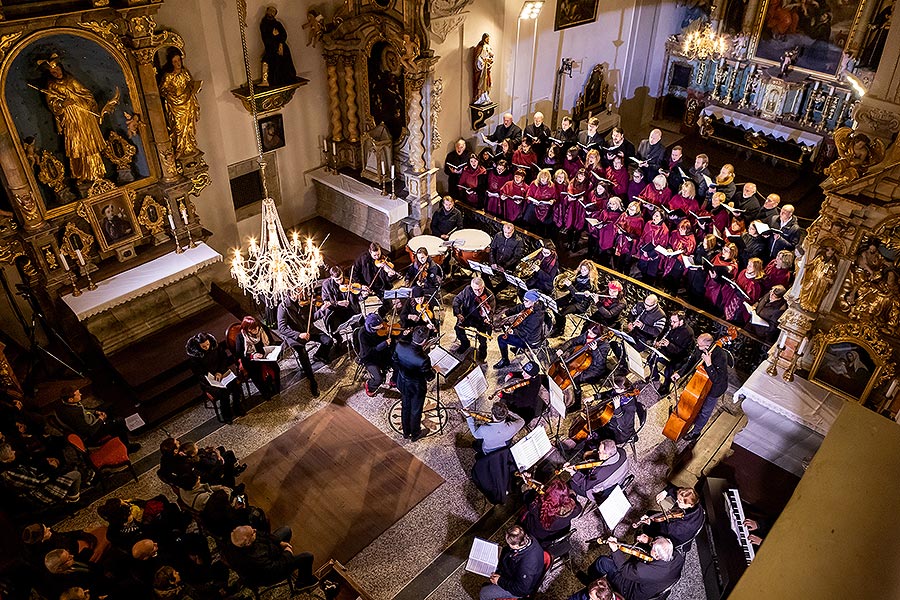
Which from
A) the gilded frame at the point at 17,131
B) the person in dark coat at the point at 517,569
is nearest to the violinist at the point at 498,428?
the person in dark coat at the point at 517,569

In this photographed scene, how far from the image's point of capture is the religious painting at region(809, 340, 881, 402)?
24.6ft

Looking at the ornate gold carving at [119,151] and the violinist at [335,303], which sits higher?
the ornate gold carving at [119,151]

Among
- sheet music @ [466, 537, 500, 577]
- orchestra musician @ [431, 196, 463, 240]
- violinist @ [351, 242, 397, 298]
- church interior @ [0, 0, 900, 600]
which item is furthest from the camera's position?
orchestra musician @ [431, 196, 463, 240]

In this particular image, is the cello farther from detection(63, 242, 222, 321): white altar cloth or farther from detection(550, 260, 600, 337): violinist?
detection(63, 242, 222, 321): white altar cloth

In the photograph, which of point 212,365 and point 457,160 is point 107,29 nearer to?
point 212,365

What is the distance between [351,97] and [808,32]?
10.1 metres

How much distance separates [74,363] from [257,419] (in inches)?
115

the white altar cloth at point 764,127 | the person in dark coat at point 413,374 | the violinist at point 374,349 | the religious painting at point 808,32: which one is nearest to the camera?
the person in dark coat at point 413,374

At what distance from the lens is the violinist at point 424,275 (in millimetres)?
10156

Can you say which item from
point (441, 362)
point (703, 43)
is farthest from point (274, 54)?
point (703, 43)

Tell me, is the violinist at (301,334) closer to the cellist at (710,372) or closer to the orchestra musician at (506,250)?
the orchestra musician at (506,250)

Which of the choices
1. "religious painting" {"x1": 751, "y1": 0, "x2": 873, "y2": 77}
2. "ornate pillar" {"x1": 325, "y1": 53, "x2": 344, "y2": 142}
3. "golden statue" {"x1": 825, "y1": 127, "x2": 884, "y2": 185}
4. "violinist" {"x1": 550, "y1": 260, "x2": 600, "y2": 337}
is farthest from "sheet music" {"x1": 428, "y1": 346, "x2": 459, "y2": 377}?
"religious painting" {"x1": 751, "y1": 0, "x2": 873, "y2": 77}

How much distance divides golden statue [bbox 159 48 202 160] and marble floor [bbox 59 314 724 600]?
12.0ft

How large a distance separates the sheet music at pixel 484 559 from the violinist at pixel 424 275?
448 cm
